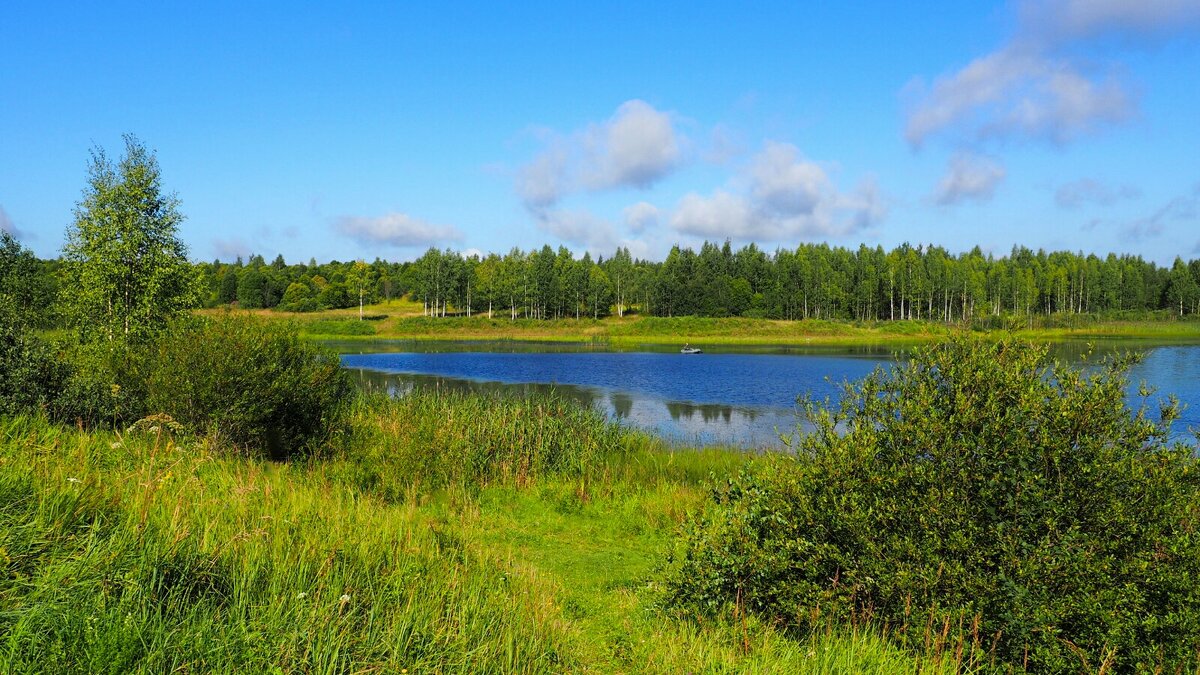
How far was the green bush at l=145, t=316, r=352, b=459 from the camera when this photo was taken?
14422 mm

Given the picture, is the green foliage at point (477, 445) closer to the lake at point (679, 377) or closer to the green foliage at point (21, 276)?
the lake at point (679, 377)

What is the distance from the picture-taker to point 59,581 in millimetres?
4469

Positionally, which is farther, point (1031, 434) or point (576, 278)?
point (576, 278)

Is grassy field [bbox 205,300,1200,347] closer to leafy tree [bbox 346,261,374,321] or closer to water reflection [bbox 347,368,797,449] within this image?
leafy tree [bbox 346,261,374,321]

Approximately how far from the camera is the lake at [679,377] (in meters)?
29.4

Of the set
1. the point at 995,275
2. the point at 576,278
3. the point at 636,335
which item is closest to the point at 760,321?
the point at 636,335

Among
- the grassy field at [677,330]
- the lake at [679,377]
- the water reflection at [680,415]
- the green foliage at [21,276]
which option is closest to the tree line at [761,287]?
the grassy field at [677,330]

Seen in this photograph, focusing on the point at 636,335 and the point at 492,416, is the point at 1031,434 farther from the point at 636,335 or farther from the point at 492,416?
the point at 636,335

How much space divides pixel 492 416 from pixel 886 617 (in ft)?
45.4

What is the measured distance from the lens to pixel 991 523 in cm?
537

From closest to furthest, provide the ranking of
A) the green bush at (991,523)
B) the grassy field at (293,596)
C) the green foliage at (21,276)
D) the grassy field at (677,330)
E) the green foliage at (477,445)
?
the grassy field at (293,596) < the green bush at (991,523) < the green foliage at (477,445) < the green foliage at (21,276) < the grassy field at (677,330)

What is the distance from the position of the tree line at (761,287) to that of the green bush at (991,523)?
107150 millimetres

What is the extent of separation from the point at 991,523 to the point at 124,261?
24.1m

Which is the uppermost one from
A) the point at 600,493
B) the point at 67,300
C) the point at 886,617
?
the point at 67,300
